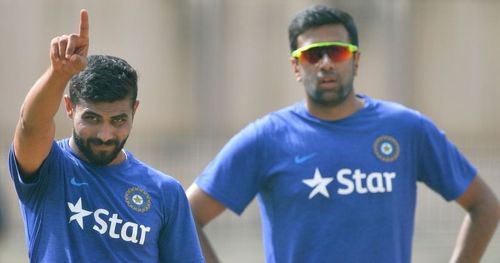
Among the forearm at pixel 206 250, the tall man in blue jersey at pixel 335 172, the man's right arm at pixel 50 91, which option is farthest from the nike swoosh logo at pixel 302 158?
the man's right arm at pixel 50 91

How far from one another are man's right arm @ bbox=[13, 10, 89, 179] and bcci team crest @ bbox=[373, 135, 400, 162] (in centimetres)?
198

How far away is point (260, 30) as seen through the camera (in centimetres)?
1956

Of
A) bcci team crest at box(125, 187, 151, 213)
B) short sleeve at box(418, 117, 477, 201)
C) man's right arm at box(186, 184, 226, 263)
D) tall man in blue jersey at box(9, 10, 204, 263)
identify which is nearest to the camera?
tall man in blue jersey at box(9, 10, 204, 263)

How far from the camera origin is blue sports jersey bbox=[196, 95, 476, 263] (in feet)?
20.6

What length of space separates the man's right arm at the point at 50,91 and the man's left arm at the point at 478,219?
8.39 feet

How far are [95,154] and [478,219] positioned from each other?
2359 mm

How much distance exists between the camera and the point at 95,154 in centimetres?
516

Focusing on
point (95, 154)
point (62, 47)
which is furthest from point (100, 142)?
point (62, 47)

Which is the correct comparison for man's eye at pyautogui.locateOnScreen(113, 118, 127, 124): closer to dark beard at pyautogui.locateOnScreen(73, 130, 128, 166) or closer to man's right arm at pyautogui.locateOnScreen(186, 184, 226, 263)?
dark beard at pyautogui.locateOnScreen(73, 130, 128, 166)

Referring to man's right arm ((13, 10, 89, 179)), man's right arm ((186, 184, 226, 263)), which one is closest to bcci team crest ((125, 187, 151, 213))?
man's right arm ((13, 10, 89, 179))

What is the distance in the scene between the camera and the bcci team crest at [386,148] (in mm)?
6426

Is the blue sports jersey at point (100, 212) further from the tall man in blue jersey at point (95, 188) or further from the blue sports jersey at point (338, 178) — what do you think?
the blue sports jersey at point (338, 178)

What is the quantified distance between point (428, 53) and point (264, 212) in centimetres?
1392

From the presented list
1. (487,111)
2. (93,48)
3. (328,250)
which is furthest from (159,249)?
(487,111)
